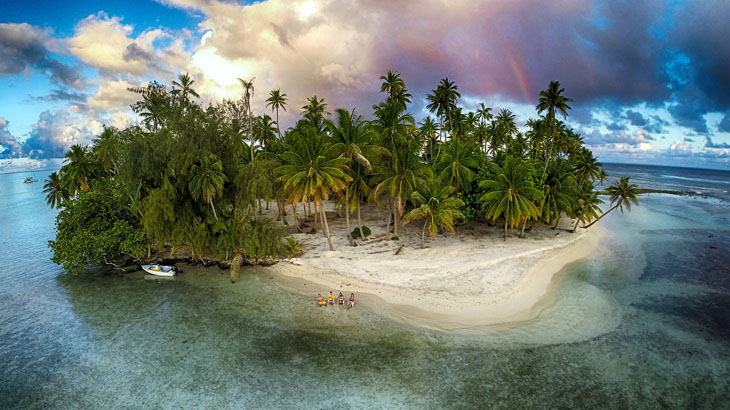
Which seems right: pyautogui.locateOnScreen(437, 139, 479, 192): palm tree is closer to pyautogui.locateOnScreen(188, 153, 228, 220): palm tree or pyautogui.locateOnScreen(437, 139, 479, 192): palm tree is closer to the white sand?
the white sand

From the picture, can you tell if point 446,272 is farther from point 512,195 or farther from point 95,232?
point 95,232

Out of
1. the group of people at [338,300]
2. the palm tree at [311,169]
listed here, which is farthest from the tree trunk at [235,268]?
the group of people at [338,300]

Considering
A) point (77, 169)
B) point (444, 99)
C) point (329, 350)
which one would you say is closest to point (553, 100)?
point (444, 99)

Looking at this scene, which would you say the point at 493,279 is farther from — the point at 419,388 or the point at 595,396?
the point at 419,388

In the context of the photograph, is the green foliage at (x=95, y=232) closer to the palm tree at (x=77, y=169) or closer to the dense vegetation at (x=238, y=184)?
the dense vegetation at (x=238, y=184)

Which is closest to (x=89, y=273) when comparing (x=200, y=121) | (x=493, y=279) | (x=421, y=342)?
(x=200, y=121)

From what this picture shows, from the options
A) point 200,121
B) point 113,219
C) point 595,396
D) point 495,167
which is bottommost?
point 595,396

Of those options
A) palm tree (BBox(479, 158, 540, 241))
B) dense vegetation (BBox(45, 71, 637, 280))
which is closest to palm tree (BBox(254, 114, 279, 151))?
dense vegetation (BBox(45, 71, 637, 280))
